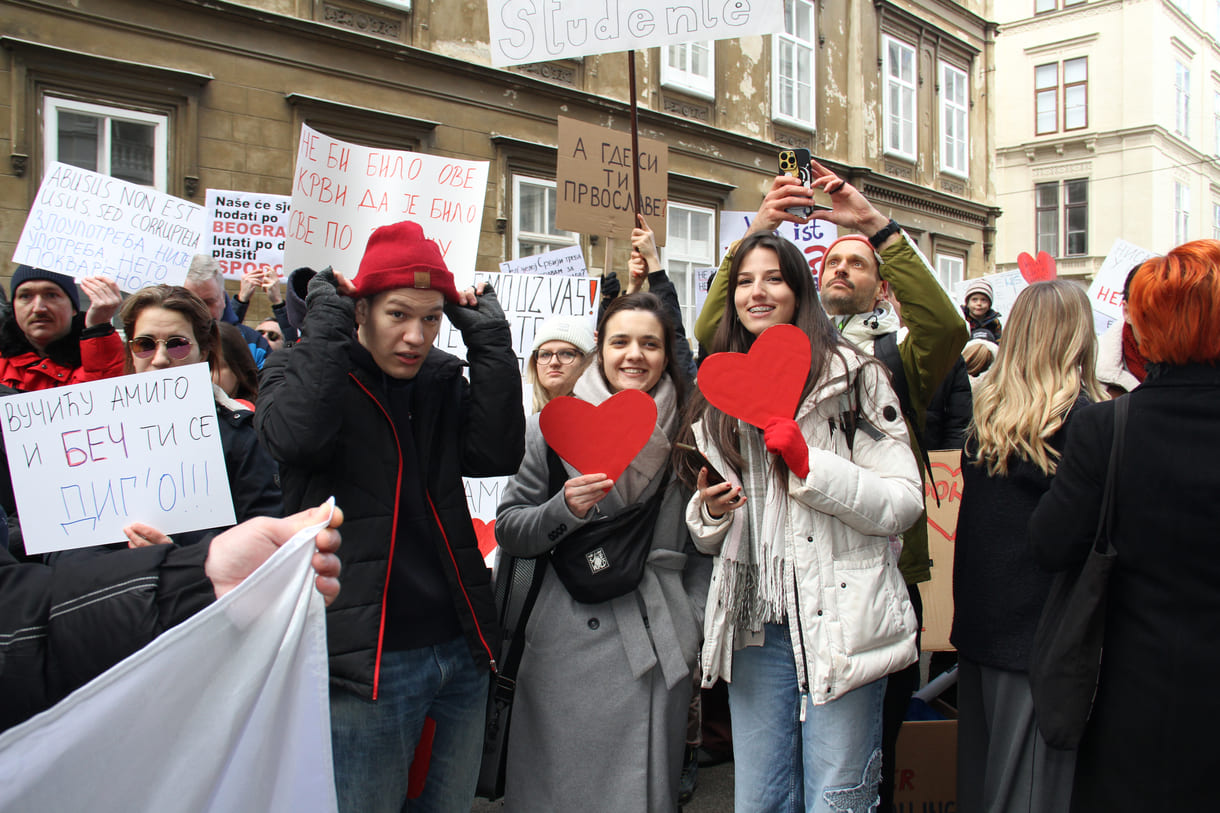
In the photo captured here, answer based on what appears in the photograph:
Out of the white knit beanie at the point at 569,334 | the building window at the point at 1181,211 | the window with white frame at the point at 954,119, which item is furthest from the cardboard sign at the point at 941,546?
the building window at the point at 1181,211

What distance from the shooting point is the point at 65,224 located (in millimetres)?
4254

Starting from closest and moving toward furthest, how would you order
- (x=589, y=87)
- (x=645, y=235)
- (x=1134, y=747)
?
(x=1134, y=747) → (x=645, y=235) → (x=589, y=87)

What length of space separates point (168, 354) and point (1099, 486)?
7.98ft

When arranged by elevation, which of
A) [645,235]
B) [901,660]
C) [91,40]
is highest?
[91,40]

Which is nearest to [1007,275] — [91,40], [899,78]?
→ [91,40]

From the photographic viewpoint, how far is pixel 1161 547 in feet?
5.84

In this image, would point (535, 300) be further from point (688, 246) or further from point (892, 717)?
point (688, 246)

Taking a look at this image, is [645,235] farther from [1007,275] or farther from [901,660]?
[1007,275]

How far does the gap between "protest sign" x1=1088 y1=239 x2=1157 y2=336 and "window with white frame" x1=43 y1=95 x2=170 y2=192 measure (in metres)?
8.24

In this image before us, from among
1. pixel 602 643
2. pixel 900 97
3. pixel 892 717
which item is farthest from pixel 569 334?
pixel 900 97

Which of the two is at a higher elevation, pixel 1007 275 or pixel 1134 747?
pixel 1007 275

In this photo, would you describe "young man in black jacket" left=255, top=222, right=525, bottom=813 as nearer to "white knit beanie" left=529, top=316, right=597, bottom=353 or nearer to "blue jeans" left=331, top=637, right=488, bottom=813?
"blue jeans" left=331, top=637, right=488, bottom=813

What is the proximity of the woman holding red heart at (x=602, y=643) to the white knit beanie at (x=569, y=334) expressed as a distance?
48.9 inches

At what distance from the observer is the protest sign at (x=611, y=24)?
3240mm
